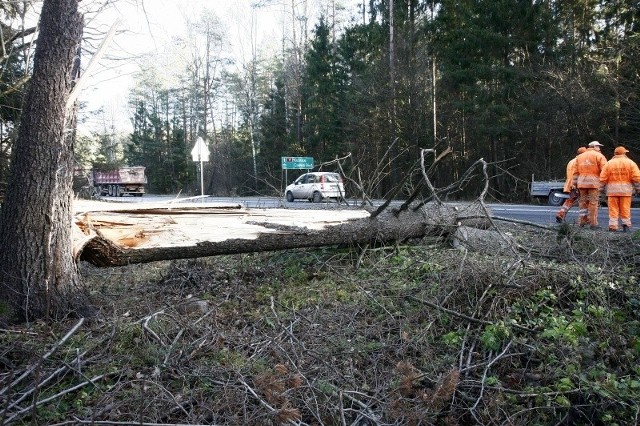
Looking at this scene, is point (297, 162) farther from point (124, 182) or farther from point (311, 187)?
point (124, 182)

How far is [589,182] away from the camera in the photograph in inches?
334

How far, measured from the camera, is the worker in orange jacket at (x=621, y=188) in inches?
318

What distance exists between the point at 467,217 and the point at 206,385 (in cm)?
430

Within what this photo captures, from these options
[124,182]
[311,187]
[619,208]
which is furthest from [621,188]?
[124,182]

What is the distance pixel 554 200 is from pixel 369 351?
1560cm

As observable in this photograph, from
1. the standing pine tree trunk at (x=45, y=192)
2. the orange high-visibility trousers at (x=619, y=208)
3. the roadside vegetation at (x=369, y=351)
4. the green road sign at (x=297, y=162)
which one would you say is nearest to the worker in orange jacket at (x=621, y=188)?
the orange high-visibility trousers at (x=619, y=208)

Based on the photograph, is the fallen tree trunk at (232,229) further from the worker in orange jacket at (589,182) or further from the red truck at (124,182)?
the red truck at (124,182)

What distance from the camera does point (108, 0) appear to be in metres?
6.34

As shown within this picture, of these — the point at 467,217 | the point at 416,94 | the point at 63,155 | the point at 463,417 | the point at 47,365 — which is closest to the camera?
the point at 463,417

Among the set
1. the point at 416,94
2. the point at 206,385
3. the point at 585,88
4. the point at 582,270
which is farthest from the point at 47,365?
the point at 416,94

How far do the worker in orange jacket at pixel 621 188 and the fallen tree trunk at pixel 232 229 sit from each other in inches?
110

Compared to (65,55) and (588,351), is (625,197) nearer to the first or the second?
(588,351)

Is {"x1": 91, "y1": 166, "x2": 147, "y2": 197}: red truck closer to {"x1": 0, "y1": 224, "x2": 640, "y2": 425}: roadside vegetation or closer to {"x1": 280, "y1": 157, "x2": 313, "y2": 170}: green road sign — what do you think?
{"x1": 280, "y1": 157, "x2": 313, "y2": 170}: green road sign

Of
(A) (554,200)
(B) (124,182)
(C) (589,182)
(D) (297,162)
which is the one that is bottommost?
(A) (554,200)
